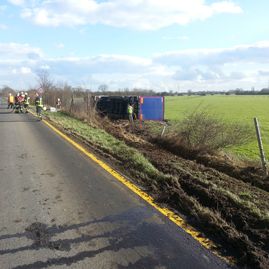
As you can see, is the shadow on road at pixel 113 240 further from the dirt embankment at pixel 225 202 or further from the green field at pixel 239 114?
the green field at pixel 239 114

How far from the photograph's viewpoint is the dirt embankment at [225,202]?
15.9 feet

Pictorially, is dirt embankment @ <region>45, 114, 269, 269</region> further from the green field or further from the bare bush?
the green field

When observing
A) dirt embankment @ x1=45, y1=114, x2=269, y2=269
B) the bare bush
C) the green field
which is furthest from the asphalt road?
the green field

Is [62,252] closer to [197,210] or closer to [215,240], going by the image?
[215,240]

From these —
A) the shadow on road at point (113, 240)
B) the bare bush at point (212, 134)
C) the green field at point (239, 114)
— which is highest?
the bare bush at point (212, 134)

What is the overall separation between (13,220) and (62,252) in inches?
58.0

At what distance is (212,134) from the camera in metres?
12.1

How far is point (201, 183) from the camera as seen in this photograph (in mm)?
7789

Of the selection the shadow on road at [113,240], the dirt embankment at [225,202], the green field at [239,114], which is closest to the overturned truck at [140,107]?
the green field at [239,114]

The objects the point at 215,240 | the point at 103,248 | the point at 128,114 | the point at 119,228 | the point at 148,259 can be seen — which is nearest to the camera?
the point at 148,259

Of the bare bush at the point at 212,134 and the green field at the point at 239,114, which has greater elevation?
the bare bush at the point at 212,134

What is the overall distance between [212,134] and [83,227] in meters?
7.42

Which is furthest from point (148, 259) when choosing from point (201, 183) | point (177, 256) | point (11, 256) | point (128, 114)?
point (128, 114)

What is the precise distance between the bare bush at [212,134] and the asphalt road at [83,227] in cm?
413
